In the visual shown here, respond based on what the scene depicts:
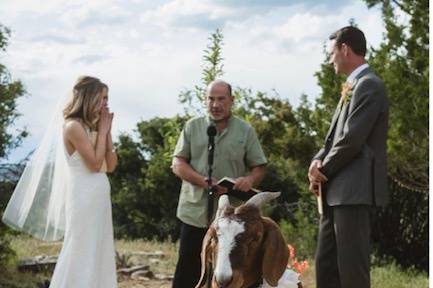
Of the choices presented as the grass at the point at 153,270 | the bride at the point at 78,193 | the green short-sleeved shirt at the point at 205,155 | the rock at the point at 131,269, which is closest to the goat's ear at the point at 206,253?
the green short-sleeved shirt at the point at 205,155

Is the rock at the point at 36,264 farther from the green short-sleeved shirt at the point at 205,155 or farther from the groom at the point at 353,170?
the groom at the point at 353,170

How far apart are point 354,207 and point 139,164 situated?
11178mm

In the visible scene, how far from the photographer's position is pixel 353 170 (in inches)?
201

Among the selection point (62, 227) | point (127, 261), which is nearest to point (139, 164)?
point (127, 261)

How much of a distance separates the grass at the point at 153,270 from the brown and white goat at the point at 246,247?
6.01 meters

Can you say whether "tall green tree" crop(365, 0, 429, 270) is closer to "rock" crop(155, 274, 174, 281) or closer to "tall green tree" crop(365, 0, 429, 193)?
"tall green tree" crop(365, 0, 429, 193)

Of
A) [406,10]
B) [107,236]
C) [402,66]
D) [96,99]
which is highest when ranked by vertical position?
[406,10]

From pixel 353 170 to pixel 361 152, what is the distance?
0.12m

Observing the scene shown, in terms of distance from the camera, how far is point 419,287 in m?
10.1

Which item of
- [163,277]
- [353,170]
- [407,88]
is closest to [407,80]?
[407,88]

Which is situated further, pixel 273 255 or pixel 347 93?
pixel 347 93

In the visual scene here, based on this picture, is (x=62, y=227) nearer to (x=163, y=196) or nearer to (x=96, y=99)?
(x=96, y=99)

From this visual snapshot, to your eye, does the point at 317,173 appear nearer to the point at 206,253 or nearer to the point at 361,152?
the point at 361,152

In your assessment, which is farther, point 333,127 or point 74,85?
point 74,85
